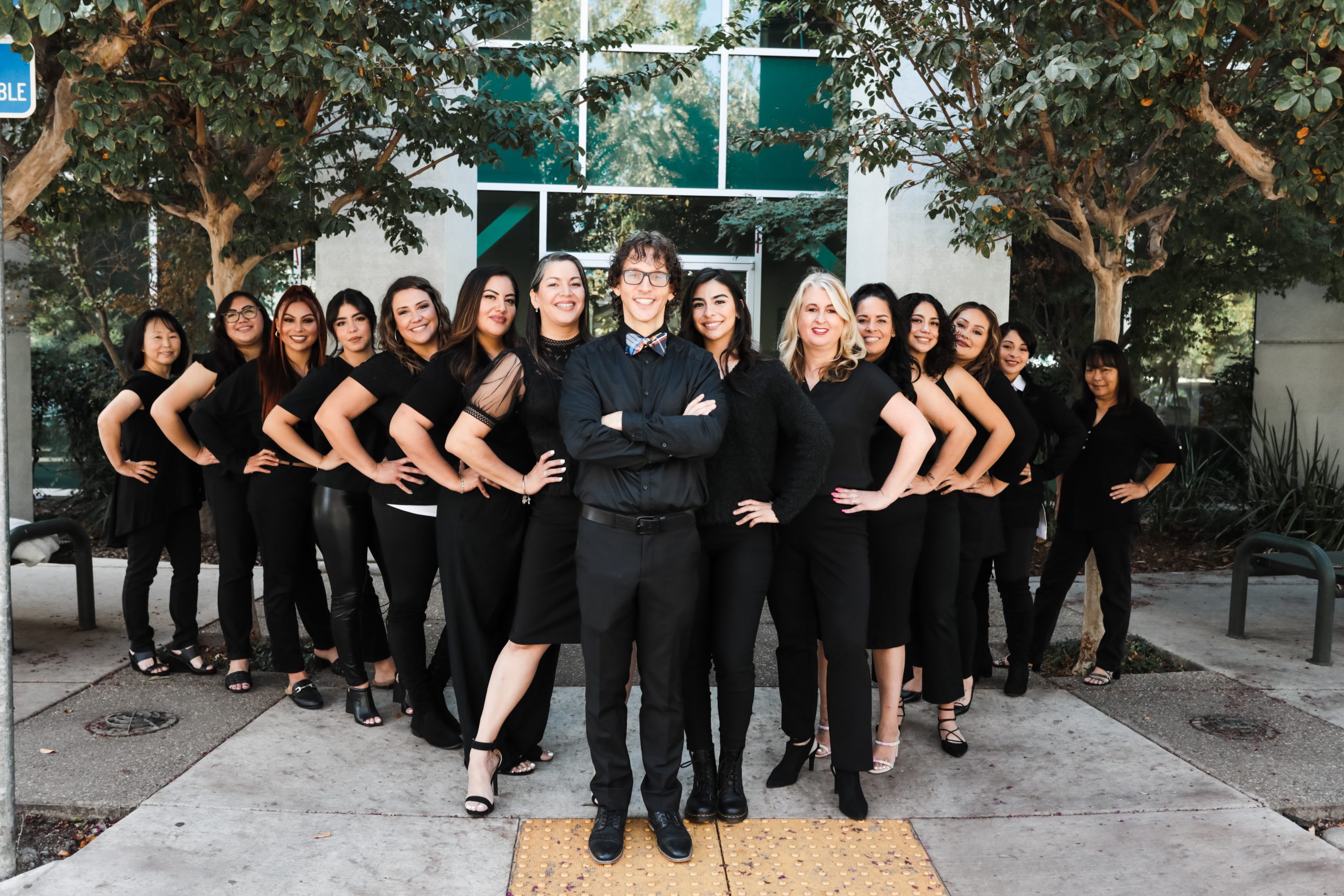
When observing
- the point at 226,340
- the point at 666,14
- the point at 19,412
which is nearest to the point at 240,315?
the point at 226,340

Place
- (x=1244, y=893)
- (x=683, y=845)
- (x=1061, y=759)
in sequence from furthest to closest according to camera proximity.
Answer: (x=1061, y=759)
(x=683, y=845)
(x=1244, y=893)

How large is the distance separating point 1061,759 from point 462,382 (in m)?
2.93

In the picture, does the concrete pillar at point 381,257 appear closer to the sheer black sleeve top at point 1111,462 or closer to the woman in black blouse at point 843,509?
the sheer black sleeve top at point 1111,462

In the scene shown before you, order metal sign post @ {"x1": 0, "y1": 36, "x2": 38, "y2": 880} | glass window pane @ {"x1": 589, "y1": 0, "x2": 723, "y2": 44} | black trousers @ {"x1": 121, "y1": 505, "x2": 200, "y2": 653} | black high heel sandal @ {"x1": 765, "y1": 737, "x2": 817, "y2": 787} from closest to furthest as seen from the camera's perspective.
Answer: metal sign post @ {"x1": 0, "y1": 36, "x2": 38, "y2": 880}, black high heel sandal @ {"x1": 765, "y1": 737, "x2": 817, "y2": 787}, black trousers @ {"x1": 121, "y1": 505, "x2": 200, "y2": 653}, glass window pane @ {"x1": 589, "y1": 0, "x2": 723, "y2": 44}

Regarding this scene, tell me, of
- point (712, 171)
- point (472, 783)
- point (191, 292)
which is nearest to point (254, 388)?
point (472, 783)

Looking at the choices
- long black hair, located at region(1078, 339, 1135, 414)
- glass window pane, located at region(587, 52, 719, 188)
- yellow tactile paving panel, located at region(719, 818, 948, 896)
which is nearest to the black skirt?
yellow tactile paving panel, located at region(719, 818, 948, 896)

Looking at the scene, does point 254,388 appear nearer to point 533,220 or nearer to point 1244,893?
point 1244,893

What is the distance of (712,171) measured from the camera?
11.3m

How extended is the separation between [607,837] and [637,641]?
65 cm

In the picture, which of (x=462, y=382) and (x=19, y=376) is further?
(x=19, y=376)

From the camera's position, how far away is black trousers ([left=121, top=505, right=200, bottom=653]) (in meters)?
5.53

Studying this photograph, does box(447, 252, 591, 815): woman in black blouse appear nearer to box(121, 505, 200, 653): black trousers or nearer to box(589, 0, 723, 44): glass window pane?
box(121, 505, 200, 653): black trousers

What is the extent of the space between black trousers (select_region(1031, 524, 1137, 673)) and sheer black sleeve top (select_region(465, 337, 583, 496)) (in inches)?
121

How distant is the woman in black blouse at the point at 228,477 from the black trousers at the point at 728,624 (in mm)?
2505
